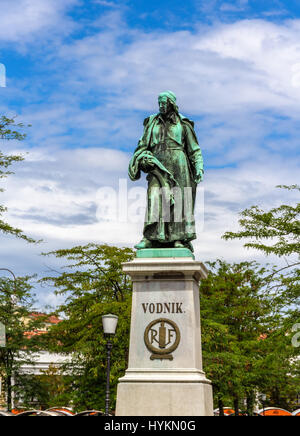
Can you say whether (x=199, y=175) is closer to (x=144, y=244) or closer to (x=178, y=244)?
(x=178, y=244)

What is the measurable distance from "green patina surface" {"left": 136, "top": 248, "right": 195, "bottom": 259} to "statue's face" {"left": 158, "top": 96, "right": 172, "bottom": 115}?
3.15 metres

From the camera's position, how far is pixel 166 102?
1347cm

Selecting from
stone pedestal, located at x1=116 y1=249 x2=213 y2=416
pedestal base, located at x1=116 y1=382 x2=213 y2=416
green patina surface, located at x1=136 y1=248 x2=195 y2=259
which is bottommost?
pedestal base, located at x1=116 y1=382 x2=213 y2=416

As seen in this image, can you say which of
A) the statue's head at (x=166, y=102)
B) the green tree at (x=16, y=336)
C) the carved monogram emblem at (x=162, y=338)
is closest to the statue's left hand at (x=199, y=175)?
the statue's head at (x=166, y=102)

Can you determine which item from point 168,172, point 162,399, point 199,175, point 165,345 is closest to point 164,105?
point 168,172

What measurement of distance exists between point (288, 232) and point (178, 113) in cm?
814

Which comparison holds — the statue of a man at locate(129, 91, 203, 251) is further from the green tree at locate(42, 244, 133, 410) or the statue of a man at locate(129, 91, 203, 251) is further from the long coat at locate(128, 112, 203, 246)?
the green tree at locate(42, 244, 133, 410)

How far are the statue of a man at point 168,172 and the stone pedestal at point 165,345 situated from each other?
713mm

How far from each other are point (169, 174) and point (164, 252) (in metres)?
1.74

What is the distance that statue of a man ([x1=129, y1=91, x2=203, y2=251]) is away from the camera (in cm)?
1277

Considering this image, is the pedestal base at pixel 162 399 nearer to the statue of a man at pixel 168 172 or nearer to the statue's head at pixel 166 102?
the statue of a man at pixel 168 172

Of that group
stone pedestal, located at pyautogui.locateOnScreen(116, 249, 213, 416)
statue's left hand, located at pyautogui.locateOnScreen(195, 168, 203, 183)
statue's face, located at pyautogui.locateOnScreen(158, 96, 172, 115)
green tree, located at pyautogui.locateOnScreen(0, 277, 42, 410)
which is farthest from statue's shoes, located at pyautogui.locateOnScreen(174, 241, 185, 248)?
green tree, located at pyautogui.locateOnScreen(0, 277, 42, 410)
